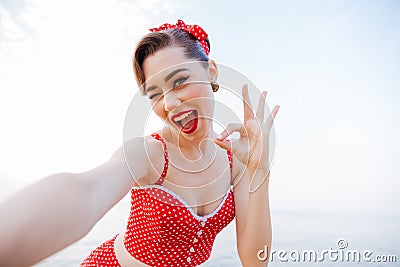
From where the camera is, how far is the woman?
1.13 m

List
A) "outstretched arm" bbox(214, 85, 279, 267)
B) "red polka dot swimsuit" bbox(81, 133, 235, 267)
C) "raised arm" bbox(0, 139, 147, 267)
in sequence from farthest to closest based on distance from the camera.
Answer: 1. "red polka dot swimsuit" bbox(81, 133, 235, 267)
2. "outstretched arm" bbox(214, 85, 279, 267)
3. "raised arm" bbox(0, 139, 147, 267)

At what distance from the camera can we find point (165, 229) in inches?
48.9

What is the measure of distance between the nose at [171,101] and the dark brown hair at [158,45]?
0.12m

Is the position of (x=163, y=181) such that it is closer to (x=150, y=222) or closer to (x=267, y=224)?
(x=150, y=222)

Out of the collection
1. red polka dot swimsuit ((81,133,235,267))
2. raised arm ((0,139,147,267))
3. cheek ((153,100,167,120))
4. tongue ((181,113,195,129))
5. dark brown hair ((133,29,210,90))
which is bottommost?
red polka dot swimsuit ((81,133,235,267))

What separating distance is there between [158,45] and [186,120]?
0.24 meters

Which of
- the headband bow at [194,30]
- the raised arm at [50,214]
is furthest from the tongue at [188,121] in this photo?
the raised arm at [50,214]

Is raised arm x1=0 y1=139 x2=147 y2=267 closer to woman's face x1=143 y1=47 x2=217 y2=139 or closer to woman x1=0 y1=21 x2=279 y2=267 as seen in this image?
woman x1=0 y1=21 x2=279 y2=267

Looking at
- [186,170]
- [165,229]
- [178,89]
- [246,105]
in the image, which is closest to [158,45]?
[178,89]

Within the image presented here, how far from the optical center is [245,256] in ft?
4.15

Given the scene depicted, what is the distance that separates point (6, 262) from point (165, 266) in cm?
84

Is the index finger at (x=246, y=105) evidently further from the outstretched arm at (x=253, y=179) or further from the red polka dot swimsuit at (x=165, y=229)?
the red polka dot swimsuit at (x=165, y=229)

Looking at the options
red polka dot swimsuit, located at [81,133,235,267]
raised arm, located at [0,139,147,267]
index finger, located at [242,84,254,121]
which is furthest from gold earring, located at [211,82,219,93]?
raised arm, located at [0,139,147,267]

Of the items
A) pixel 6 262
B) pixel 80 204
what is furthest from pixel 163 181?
pixel 6 262
